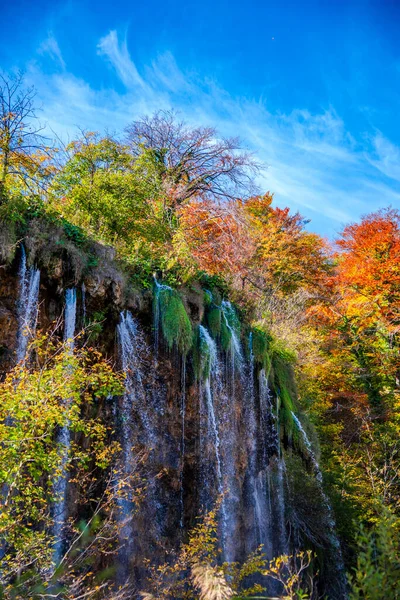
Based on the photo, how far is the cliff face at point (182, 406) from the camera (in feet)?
23.8

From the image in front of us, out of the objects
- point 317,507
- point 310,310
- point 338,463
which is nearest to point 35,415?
point 317,507

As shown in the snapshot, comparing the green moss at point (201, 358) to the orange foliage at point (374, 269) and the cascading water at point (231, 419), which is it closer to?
the cascading water at point (231, 419)

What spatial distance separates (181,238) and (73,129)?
16.1ft

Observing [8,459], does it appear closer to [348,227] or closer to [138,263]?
[138,263]

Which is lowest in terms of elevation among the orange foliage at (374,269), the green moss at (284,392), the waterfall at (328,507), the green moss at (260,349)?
the waterfall at (328,507)

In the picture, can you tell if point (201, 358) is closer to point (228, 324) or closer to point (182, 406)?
point (182, 406)

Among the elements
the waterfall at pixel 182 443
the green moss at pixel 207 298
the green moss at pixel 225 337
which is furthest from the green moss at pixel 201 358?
the green moss at pixel 207 298

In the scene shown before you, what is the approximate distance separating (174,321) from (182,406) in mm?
1963

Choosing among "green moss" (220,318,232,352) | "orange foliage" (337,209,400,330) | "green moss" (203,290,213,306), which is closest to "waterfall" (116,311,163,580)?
"green moss" (203,290,213,306)

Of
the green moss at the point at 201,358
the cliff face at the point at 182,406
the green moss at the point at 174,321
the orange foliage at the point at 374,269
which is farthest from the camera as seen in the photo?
the orange foliage at the point at 374,269

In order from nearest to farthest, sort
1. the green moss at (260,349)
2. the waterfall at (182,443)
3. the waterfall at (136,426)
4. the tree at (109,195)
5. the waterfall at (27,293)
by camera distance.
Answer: the waterfall at (27,293) → the waterfall at (136,426) → the waterfall at (182,443) → the tree at (109,195) → the green moss at (260,349)

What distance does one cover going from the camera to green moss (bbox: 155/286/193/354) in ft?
28.8

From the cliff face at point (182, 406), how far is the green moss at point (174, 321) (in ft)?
0.08

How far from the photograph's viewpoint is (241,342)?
11.2 metres
